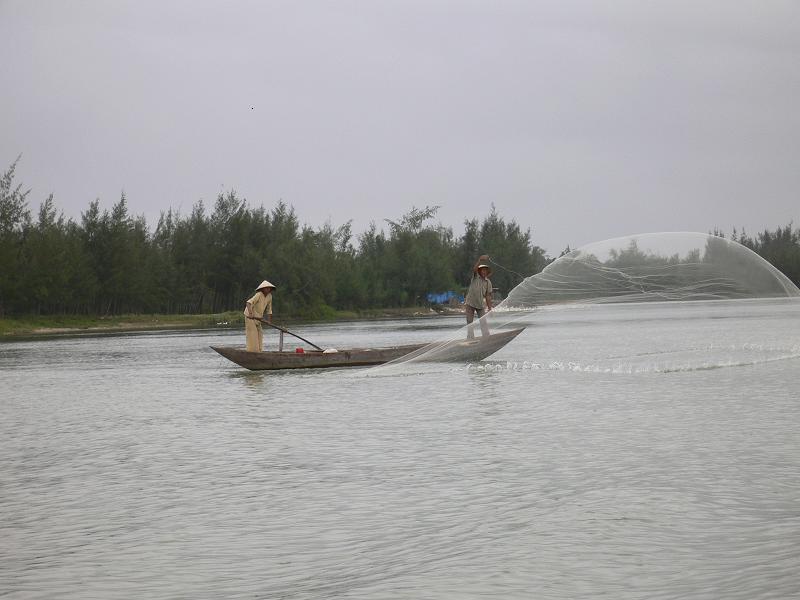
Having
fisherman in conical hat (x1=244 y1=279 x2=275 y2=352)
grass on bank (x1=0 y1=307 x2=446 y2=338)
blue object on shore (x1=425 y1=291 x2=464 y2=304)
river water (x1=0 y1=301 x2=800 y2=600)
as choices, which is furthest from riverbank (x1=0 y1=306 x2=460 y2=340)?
river water (x1=0 y1=301 x2=800 y2=600)

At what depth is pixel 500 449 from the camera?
955 cm

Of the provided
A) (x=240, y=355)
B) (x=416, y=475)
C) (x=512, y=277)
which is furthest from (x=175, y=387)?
(x=512, y=277)

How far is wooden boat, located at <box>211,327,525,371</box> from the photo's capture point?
2028 cm

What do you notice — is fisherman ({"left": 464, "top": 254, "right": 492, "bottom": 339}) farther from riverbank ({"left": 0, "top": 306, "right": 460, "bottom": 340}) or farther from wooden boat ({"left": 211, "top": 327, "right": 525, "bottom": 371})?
riverbank ({"left": 0, "top": 306, "right": 460, "bottom": 340})

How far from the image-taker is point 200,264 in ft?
239

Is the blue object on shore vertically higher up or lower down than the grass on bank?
higher up

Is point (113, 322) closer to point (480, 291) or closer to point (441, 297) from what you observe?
point (441, 297)

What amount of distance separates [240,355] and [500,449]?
1204cm

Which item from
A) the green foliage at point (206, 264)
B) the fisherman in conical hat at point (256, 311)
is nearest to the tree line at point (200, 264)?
the green foliage at point (206, 264)

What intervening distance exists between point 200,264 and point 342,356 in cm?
5407

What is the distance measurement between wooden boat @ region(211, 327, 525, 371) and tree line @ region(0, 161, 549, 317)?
1591 inches

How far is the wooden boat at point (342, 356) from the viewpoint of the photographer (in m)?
20.3

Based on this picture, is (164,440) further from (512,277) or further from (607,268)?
(512,277)

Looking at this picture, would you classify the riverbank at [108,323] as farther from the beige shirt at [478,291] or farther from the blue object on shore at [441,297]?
the beige shirt at [478,291]
